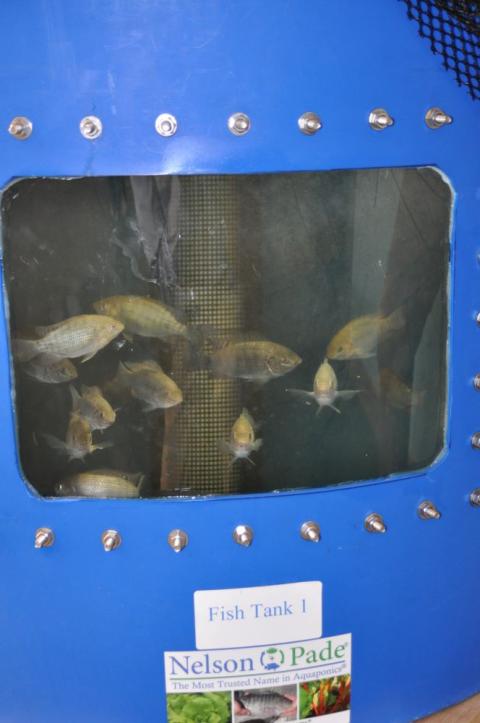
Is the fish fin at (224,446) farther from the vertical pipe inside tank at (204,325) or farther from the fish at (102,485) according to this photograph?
the fish at (102,485)

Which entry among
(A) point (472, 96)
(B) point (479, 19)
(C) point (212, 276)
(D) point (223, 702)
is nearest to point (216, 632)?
(D) point (223, 702)

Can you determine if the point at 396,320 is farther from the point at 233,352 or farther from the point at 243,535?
the point at 243,535

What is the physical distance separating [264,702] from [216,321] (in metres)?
0.94

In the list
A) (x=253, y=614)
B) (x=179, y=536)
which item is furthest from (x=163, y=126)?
(x=253, y=614)

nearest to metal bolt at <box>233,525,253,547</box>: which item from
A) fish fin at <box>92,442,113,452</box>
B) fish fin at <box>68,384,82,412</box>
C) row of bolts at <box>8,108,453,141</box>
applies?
fish fin at <box>92,442,113,452</box>

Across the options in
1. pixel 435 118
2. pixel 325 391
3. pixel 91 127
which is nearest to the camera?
pixel 91 127

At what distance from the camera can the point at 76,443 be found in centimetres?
228

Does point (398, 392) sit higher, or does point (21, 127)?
point (21, 127)

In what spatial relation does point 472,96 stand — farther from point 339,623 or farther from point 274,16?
point 339,623

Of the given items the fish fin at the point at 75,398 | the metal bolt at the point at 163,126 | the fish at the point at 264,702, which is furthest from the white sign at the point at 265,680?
the metal bolt at the point at 163,126

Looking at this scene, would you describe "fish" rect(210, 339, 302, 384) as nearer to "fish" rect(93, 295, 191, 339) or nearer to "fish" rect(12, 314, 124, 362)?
"fish" rect(93, 295, 191, 339)

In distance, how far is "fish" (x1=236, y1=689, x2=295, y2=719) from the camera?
235 cm

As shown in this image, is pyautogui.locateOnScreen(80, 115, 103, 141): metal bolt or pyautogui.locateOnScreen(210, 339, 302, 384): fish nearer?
pyautogui.locateOnScreen(80, 115, 103, 141): metal bolt

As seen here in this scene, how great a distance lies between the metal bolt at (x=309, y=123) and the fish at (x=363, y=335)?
46cm
